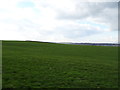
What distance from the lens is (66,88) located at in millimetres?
12766

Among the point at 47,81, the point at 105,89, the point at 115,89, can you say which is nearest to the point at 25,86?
the point at 47,81

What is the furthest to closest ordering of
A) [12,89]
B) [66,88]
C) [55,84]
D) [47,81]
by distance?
[47,81], [55,84], [66,88], [12,89]

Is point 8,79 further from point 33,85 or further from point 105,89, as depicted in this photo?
point 105,89

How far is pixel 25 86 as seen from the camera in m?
12.5

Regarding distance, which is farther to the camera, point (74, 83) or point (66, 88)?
point (74, 83)

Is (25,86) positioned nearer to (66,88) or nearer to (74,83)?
(66,88)

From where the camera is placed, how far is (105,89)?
1334 cm

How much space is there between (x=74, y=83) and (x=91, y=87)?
1.60 metres

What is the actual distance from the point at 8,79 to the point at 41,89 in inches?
160

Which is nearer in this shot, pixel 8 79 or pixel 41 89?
pixel 41 89

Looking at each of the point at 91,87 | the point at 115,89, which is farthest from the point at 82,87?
the point at 115,89

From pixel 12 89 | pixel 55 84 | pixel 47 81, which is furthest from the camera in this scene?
pixel 47 81

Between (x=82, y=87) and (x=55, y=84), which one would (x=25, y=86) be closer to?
(x=55, y=84)

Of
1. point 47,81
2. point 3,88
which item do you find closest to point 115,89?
point 47,81
